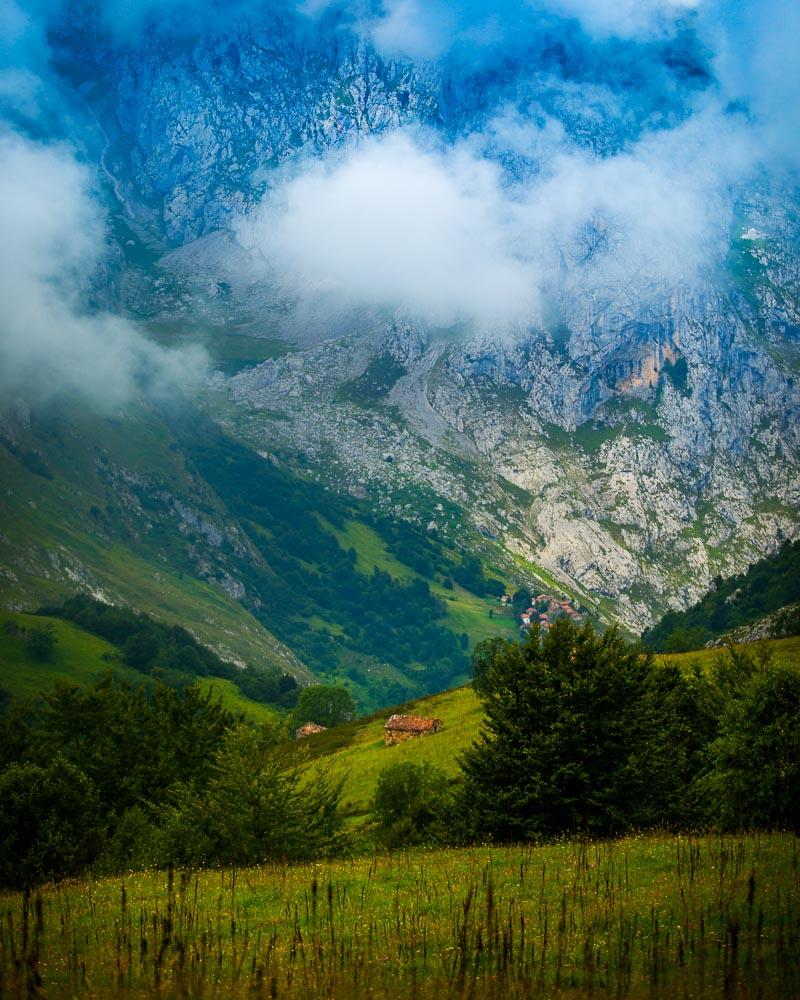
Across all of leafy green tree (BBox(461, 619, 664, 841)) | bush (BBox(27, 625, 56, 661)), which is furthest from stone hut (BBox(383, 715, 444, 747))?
bush (BBox(27, 625, 56, 661))

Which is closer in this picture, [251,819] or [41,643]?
[251,819]

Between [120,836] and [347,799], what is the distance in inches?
1507

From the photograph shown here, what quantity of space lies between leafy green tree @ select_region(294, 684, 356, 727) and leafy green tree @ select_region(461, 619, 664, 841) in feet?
461

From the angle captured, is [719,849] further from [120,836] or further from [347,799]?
[347,799]

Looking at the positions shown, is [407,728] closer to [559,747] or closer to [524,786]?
[524,786]

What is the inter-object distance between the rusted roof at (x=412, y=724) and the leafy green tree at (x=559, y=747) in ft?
193

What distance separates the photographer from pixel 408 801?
5603 centimetres

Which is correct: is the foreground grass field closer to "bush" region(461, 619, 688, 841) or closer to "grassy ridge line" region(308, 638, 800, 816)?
"bush" region(461, 619, 688, 841)

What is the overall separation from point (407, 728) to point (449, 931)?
87.2 m

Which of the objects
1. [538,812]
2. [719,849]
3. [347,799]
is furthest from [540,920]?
[347,799]

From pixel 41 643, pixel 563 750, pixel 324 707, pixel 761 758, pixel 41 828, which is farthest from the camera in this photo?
pixel 41 643

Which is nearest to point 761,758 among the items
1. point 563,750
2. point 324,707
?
point 563,750

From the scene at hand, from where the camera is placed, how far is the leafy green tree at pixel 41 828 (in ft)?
117

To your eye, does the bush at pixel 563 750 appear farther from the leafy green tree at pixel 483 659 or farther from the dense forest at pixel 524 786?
the leafy green tree at pixel 483 659
